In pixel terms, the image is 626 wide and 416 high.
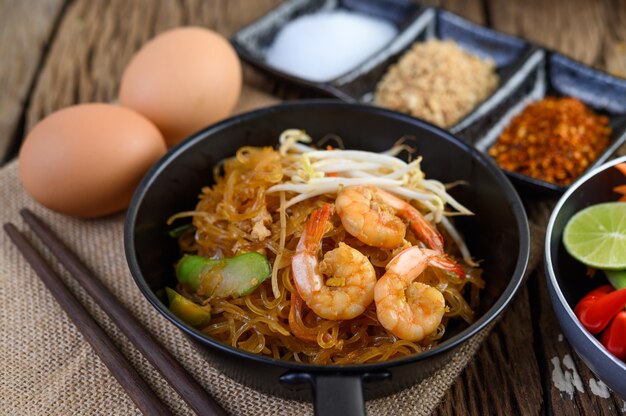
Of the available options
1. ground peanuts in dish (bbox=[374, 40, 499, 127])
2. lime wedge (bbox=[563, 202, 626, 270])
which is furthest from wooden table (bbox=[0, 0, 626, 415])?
ground peanuts in dish (bbox=[374, 40, 499, 127])

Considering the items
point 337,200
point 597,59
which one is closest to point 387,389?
point 337,200

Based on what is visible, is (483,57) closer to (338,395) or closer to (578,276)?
(578,276)

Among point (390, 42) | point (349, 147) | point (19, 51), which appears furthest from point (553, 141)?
point (19, 51)

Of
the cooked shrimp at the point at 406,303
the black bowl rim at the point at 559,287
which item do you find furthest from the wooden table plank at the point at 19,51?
the black bowl rim at the point at 559,287

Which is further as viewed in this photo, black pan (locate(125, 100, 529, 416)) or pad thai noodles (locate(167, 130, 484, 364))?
pad thai noodles (locate(167, 130, 484, 364))

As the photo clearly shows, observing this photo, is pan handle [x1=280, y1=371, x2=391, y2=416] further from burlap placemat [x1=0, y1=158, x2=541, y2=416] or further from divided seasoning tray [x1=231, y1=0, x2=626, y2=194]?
divided seasoning tray [x1=231, y1=0, x2=626, y2=194]

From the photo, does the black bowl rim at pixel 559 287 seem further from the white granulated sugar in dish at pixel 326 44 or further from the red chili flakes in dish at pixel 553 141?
the white granulated sugar in dish at pixel 326 44
